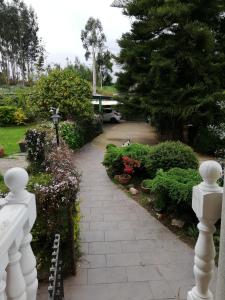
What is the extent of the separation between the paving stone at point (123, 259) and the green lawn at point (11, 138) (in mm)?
10587

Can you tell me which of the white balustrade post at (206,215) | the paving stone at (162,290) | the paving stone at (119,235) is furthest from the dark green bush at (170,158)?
the white balustrade post at (206,215)

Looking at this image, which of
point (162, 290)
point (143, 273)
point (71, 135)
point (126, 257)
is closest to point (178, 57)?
point (71, 135)

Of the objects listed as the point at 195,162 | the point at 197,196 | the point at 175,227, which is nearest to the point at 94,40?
the point at 195,162

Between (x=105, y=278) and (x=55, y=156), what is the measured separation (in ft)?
12.6

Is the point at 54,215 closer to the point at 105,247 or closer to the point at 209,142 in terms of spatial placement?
the point at 105,247

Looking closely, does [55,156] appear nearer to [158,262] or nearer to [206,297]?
[158,262]

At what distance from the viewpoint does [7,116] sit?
2419 centimetres

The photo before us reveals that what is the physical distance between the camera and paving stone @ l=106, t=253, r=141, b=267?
518 centimetres

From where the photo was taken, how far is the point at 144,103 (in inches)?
643

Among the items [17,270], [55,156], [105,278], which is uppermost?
[17,270]

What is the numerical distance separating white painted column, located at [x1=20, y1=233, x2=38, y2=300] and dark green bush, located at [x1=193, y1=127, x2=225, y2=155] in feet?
48.0

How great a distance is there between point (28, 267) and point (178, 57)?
50.2ft

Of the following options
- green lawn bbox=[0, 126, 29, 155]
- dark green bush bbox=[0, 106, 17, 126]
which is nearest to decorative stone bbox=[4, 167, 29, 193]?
green lawn bbox=[0, 126, 29, 155]

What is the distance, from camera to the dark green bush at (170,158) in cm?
866
